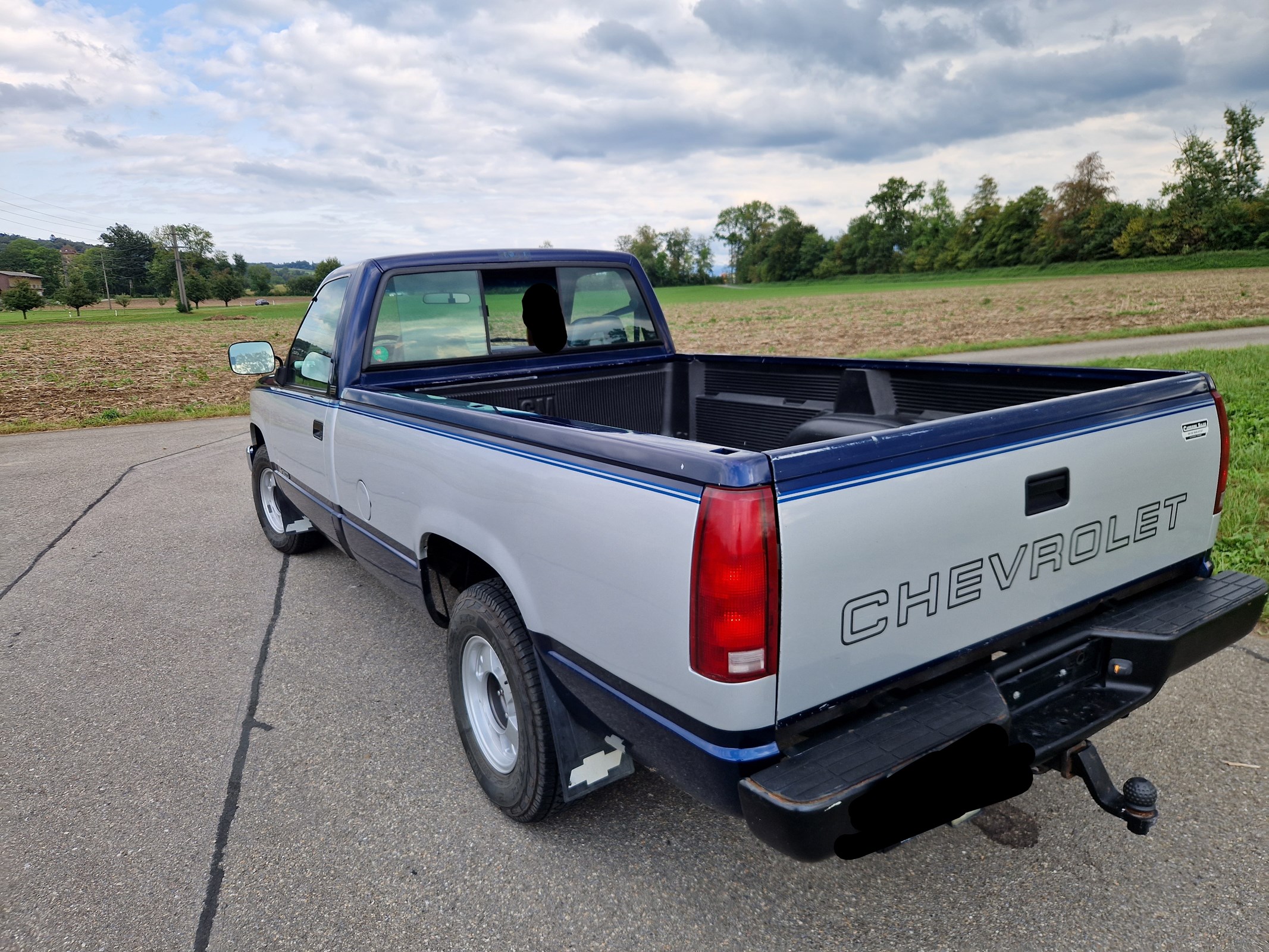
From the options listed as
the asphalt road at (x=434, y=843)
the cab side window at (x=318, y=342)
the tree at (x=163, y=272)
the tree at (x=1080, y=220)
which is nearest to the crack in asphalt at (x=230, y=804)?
the asphalt road at (x=434, y=843)

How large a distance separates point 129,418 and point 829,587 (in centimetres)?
1431

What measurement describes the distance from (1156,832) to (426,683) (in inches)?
113

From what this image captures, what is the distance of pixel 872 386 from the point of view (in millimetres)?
3602

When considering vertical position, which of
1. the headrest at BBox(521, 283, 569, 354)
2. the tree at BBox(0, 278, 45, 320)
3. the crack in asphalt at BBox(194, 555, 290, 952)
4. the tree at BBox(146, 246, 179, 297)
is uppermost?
the tree at BBox(146, 246, 179, 297)

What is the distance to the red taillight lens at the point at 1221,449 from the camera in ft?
8.52

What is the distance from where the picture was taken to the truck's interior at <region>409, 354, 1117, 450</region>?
3211mm

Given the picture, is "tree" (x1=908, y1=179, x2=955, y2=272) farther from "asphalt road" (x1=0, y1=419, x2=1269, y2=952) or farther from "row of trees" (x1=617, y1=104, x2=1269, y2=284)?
"asphalt road" (x1=0, y1=419, x2=1269, y2=952)

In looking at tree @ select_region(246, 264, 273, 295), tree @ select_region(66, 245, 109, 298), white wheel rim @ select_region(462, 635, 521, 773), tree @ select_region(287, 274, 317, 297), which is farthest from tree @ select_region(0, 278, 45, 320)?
white wheel rim @ select_region(462, 635, 521, 773)

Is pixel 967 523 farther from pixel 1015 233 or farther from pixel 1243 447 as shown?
pixel 1015 233

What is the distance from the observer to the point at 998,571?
2078 mm

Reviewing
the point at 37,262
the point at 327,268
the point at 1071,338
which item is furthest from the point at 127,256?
the point at 1071,338

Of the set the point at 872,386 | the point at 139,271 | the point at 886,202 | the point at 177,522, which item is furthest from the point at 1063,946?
the point at 139,271

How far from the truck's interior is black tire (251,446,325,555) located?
6.84 ft

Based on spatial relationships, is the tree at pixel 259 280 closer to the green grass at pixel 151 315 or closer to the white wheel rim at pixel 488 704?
the green grass at pixel 151 315
